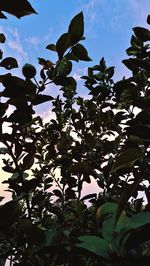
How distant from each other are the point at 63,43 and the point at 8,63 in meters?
0.41

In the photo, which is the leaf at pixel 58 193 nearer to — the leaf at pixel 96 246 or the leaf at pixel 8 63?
the leaf at pixel 8 63

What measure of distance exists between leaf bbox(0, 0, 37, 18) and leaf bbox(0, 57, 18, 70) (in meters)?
0.82

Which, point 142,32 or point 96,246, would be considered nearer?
point 96,246

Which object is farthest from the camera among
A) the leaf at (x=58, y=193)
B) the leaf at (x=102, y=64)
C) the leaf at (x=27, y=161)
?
the leaf at (x=58, y=193)

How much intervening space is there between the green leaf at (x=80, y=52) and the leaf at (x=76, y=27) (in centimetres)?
9

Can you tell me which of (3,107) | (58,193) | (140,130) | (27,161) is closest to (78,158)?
(58,193)

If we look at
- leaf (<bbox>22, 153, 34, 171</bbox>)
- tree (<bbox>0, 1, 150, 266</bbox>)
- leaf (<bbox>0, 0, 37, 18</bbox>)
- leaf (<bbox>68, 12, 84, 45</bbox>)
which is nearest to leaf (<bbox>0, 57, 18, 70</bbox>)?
tree (<bbox>0, 1, 150, 266</bbox>)

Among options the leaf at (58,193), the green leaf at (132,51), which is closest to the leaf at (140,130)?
the green leaf at (132,51)

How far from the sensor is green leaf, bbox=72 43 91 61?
1.71 meters

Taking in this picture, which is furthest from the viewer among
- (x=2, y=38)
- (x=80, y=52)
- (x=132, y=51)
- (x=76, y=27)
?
(x=132, y=51)

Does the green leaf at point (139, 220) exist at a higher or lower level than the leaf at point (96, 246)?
higher

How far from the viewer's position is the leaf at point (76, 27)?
4.92ft

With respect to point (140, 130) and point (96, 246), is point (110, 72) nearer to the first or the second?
point (140, 130)

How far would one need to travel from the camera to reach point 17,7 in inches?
42.6
